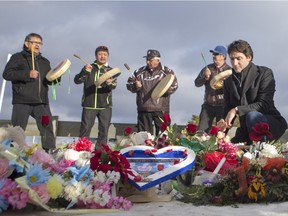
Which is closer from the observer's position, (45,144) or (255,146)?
(255,146)

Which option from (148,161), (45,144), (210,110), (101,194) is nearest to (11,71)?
(45,144)

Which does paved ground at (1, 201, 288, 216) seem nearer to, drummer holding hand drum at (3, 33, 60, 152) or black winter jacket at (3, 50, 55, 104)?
drummer holding hand drum at (3, 33, 60, 152)

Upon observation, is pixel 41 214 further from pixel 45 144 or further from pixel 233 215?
pixel 45 144

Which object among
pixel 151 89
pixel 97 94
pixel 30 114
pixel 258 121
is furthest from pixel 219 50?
pixel 30 114

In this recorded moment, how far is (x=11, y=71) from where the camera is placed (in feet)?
20.3

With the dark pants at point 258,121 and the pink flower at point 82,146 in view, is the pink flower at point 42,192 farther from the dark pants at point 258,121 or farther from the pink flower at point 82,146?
the dark pants at point 258,121

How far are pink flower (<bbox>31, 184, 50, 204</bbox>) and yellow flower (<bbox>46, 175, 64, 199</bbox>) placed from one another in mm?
39

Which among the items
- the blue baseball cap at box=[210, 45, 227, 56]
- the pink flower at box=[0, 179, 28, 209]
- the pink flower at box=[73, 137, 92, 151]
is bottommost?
the pink flower at box=[0, 179, 28, 209]

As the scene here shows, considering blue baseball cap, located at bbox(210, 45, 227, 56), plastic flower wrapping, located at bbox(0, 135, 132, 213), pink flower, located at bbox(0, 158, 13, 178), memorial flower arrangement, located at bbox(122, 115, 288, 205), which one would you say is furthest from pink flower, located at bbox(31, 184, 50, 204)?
blue baseball cap, located at bbox(210, 45, 227, 56)

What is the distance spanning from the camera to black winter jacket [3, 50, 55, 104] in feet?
20.2

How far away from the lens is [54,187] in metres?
2.66

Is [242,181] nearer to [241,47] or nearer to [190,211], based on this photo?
[190,211]

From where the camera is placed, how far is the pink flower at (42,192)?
2574mm

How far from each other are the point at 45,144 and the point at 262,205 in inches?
152
